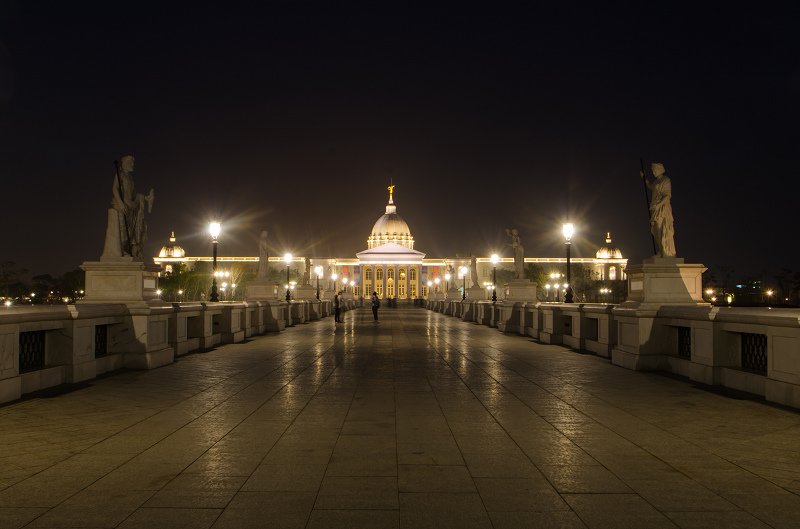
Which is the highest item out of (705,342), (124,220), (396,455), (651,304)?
(124,220)

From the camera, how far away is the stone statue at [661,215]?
18.0m

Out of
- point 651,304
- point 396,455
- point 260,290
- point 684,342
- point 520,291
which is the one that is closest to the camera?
point 396,455

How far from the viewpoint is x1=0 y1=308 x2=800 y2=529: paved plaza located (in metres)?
6.30

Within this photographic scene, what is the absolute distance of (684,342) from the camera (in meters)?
16.3

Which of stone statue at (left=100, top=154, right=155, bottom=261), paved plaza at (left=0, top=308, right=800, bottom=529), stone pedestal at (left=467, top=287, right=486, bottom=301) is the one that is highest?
stone statue at (left=100, top=154, right=155, bottom=261)

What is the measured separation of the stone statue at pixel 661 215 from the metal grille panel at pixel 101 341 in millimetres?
12901

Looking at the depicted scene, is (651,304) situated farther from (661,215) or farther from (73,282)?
(73,282)

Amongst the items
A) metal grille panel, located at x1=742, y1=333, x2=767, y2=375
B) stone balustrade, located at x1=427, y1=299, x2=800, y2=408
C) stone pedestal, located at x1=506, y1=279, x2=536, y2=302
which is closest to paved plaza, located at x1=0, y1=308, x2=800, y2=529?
stone balustrade, located at x1=427, y1=299, x2=800, y2=408

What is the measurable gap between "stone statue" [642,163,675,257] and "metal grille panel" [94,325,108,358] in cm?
1290

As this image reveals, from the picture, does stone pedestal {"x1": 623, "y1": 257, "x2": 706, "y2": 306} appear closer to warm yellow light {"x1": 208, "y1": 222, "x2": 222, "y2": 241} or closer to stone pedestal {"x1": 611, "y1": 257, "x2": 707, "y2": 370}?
stone pedestal {"x1": 611, "y1": 257, "x2": 707, "y2": 370}

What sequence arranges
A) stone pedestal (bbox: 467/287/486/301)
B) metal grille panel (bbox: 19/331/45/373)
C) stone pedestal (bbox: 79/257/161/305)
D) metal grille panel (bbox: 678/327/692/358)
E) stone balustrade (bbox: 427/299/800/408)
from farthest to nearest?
stone pedestal (bbox: 467/287/486/301) → stone pedestal (bbox: 79/257/161/305) → metal grille panel (bbox: 678/327/692/358) → metal grille panel (bbox: 19/331/45/373) → stone balustrade (bbox: 427/299/800/408)

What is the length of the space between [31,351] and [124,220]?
5056mm

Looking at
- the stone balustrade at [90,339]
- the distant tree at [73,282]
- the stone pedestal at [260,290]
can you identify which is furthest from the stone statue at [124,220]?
the distant tree at [73,282]

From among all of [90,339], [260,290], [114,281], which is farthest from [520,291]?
[90,339]
